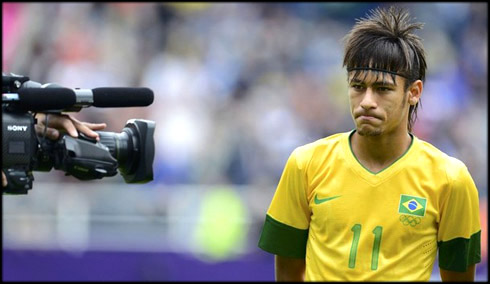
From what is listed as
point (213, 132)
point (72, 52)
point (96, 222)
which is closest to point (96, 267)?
point (96, 222)

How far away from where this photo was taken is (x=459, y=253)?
12.7 ft

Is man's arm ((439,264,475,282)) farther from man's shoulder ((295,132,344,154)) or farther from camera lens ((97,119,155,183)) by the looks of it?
camera lens ((97,119,155,183))

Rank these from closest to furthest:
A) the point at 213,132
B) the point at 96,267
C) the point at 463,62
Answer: the point at 96,267 → the point at 213,132 → the point at 463,62

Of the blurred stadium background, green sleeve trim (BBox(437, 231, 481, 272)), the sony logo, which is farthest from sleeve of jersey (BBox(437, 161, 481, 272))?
the blurred stadium background

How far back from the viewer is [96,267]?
27.8 ft

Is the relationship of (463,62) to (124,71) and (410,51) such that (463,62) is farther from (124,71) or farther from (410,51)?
(410,51)

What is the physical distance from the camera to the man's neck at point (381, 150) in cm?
395

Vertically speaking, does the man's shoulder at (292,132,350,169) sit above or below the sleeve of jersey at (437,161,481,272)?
above

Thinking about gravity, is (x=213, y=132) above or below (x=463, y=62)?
below

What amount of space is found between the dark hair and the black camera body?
834 mm

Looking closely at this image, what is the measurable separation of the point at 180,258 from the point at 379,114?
5.00 meters

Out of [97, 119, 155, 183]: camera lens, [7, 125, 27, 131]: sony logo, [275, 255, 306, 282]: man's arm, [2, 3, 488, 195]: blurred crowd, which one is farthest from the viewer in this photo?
[2, 3, 488, 195]: blurred crowd

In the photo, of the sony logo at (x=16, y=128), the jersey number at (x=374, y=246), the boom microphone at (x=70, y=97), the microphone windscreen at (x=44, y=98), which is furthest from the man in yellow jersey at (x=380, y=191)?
the sony logo at (x=16, y=128)

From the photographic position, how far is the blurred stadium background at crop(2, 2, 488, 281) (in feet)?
28.2
